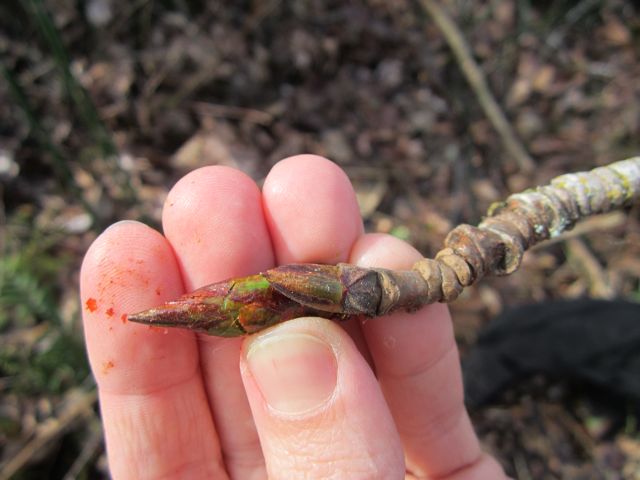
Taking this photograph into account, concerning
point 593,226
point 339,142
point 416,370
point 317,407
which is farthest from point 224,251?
point 593,226

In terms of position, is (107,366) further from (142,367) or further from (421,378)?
(421,378)

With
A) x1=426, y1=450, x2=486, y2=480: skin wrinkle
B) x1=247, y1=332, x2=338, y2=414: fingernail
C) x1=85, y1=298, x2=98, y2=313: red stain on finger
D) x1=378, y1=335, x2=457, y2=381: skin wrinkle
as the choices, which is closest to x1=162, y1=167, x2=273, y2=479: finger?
x1=85, y1=298, x2=98, y2=313: red stain on finger

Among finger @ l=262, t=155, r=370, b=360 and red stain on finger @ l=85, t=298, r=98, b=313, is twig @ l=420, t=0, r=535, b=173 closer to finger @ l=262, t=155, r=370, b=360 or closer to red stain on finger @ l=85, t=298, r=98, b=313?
finger @ l=262, t=155, r=370, b=360

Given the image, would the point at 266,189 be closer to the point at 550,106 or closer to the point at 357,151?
the point at 357,151

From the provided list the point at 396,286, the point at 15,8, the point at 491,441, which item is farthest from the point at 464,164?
the point at 15,8

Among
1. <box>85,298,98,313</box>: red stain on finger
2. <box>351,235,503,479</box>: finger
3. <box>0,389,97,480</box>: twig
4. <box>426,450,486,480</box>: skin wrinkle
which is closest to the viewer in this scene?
<box>85,298,98,313</box>: red stain on finger

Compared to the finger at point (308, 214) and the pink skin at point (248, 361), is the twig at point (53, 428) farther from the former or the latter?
the finger at point (308, 214)
